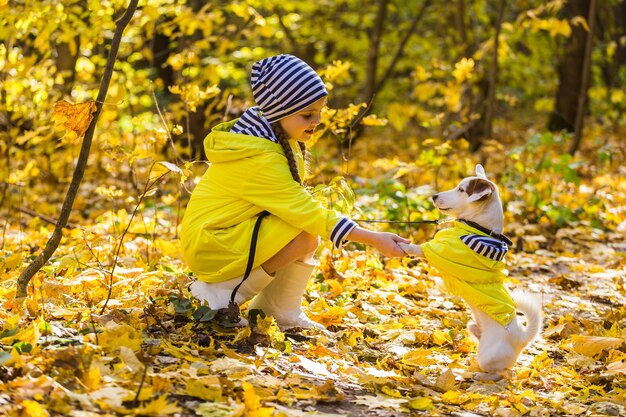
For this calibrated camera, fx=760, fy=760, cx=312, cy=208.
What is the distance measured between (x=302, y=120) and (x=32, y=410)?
1.89 meters

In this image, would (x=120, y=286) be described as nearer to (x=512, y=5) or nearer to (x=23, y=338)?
(x=23, y=338)

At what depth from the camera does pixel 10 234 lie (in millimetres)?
6082

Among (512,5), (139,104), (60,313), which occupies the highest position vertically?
(512,5)

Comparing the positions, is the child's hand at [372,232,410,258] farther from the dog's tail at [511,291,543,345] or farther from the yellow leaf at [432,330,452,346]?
the yellow leaf at [432,330,452,346]

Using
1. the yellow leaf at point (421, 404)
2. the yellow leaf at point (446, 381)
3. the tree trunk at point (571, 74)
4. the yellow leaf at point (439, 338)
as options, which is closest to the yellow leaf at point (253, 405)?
the yellow leaf at point (421, 404)

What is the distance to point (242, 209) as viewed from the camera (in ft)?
12.1

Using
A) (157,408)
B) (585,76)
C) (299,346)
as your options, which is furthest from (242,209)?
(585,76)

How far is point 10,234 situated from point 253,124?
10.6 feet

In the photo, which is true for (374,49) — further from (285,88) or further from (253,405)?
(253,405)

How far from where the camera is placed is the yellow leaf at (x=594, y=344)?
3879mm

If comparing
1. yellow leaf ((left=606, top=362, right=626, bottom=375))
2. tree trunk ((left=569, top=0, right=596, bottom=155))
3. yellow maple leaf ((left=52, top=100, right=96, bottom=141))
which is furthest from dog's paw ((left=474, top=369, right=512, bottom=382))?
tree trunk ((left=569, top=0, right=596, bottom=155))

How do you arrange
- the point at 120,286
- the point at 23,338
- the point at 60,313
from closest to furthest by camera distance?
the point at 23,338
the point at 60,313
the point at 120,286

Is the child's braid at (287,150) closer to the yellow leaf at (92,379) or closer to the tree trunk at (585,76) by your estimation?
the yellow leaf at (92,379)

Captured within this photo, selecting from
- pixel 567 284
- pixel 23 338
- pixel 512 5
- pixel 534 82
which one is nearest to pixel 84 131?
pixel 23 338
